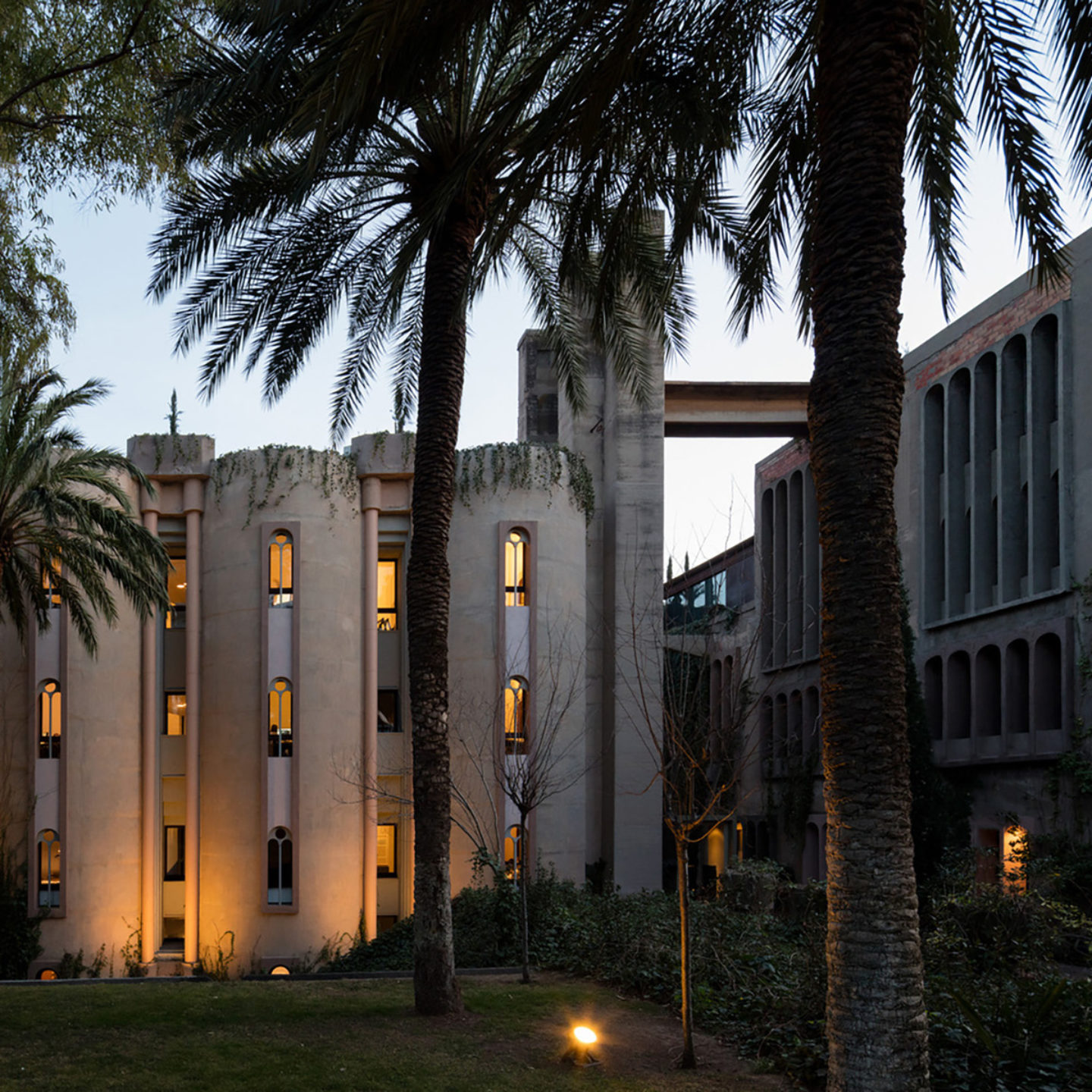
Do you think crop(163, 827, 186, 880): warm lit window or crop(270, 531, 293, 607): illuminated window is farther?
crop(163, 827, 186, 880): warm lit window

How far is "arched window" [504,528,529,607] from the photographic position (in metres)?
24.1

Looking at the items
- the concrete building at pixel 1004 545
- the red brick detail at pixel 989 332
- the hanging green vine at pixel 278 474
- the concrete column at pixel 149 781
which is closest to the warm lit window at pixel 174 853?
the concrete column at pixel 149 781

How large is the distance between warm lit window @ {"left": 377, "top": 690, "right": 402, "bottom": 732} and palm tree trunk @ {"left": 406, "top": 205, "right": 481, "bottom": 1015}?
43.7 ft

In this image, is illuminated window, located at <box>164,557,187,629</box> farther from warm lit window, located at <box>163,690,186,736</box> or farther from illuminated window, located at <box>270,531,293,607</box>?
illuminated window, located at <box>270,531,293,607</box>

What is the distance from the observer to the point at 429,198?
1190 centimetres

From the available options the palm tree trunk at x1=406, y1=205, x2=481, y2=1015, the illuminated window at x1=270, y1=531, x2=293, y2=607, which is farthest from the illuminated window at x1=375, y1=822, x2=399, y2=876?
the palm tree trunk at x1=406, y1=205, x2=481, y2=1015

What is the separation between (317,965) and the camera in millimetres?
21562

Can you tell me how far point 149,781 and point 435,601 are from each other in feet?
44.3

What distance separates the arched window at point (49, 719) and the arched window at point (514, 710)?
8779 mm

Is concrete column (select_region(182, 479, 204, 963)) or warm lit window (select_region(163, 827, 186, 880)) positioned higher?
concrete column (select_region(182, 479, 204, 963))

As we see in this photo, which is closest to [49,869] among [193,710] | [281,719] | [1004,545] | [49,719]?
[49,719]

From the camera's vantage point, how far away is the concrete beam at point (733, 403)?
31719 millimetres

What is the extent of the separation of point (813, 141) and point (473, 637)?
51.0 ft

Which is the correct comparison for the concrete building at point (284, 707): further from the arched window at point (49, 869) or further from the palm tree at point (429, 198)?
the palm tree at point (429, 198)
